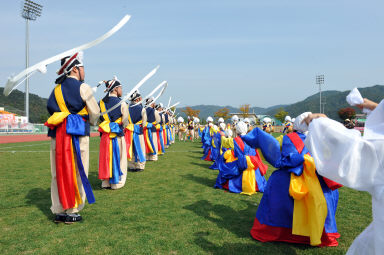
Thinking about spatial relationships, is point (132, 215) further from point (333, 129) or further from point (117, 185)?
point (333, 129)

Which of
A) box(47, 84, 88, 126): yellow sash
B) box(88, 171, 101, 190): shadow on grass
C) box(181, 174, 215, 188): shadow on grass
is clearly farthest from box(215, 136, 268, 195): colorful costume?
box(47, 84, 88, 126): yellow sash

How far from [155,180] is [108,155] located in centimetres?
171

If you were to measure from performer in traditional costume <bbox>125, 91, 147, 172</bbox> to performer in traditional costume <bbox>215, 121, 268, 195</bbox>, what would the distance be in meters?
2.84

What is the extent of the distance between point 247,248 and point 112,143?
3.96m

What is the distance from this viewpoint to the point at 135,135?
8125 mm

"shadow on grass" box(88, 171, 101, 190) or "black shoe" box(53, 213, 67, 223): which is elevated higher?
"black shoe" box(53, 213, 67, 223)

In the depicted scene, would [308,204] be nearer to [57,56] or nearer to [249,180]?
[249,180]

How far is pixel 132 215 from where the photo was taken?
4590mm

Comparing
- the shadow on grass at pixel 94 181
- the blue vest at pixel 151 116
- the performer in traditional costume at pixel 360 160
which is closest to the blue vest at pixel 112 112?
the shadow on grass at pixel 94 181

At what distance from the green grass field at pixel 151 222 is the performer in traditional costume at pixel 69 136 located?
1.13 ft

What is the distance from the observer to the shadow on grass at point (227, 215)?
4062 millimetres

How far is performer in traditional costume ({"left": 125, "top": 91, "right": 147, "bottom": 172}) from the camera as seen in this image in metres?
7.94

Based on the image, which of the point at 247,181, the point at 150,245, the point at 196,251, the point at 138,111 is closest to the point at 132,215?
the point at 150,245

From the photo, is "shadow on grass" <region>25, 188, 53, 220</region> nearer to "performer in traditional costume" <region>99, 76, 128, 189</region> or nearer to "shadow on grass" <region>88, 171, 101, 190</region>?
"shadow on grass" <region>88, 171, 101, 190</region>
